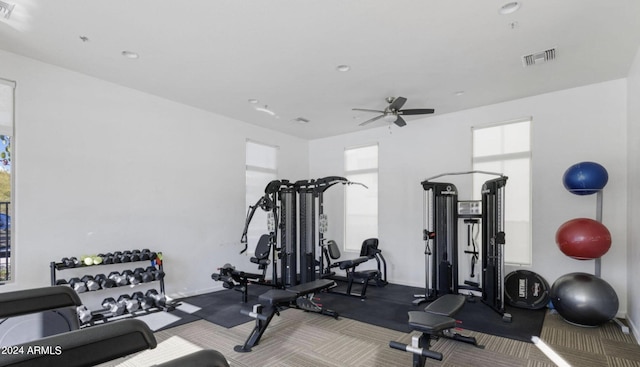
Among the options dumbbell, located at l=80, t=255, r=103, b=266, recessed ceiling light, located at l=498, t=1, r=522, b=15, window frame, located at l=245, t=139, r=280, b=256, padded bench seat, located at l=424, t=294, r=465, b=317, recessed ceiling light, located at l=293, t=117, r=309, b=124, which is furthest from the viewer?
window frame, located at l=245, t=139, r=280, b=256

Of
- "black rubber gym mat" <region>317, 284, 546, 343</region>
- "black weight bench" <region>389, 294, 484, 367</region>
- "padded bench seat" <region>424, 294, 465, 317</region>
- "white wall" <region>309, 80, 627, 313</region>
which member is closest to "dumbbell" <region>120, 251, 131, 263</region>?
"black rubber gym mat" <region>317, 284, 546, 343</region>

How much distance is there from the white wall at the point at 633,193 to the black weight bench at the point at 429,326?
1894 millimetres

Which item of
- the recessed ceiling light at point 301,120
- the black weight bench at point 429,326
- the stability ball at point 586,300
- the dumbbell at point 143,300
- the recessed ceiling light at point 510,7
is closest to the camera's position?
the black weight bench at point 429,326

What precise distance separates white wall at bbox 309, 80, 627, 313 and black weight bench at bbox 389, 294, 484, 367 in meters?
2.35

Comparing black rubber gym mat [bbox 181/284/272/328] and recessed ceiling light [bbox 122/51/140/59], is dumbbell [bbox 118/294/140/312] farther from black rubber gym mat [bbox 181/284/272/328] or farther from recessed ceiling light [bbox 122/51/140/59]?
recessed ceiling light [bbox 122/51/140/59]

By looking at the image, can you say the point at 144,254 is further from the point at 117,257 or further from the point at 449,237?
the point at 449,237

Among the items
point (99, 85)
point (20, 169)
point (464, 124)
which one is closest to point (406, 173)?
point (464, 124)

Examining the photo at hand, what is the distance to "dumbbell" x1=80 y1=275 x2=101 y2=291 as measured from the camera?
3570 mm

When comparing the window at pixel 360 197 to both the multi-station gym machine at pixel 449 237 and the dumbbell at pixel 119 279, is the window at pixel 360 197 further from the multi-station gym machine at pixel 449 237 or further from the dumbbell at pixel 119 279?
the dumbbell at pixel 119 279

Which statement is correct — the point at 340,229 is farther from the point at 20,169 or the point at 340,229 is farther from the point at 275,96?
the point at 20,169

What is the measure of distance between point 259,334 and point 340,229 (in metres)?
3.81

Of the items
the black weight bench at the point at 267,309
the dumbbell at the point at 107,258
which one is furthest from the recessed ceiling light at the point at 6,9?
the black weight bench at the point at 267,309

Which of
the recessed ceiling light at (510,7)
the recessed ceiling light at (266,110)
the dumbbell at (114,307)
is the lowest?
the dumbbell at (114,307)

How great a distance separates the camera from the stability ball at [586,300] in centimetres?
349
